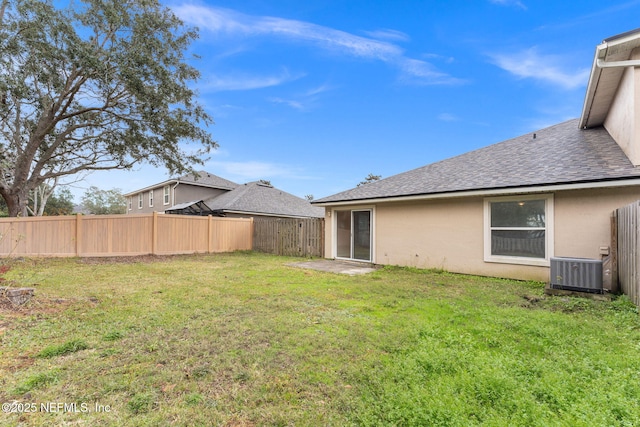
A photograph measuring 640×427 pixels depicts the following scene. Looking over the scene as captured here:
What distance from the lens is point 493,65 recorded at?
11906 millimetres

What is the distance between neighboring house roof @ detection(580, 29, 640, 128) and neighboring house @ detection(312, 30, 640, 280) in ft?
0.06

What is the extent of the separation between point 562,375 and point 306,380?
2151mm

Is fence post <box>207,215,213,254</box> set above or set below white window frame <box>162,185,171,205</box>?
below

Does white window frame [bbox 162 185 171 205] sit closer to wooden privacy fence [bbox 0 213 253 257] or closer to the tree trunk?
the tree trunk

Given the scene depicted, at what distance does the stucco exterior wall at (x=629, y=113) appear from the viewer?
18.4ft

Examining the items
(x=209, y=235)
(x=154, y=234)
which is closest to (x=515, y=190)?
(x=209, y=235)

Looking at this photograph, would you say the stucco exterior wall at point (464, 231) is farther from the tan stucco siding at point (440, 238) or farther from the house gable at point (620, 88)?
the house gable at point (620, 88)

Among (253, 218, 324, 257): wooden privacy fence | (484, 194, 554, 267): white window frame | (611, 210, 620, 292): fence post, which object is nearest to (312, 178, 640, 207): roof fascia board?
(484, 194, 554, 267): white window frame

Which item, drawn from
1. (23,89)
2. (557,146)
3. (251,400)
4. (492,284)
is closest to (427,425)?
(251,400)

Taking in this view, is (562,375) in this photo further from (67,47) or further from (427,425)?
(67,47)

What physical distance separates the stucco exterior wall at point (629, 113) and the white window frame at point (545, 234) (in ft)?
5.34

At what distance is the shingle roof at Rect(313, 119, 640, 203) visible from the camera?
20.1 ft

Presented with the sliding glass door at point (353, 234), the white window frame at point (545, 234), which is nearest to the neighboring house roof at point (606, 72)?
the white window frame at point (545, 234)

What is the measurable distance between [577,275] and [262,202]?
1761 centimetres
